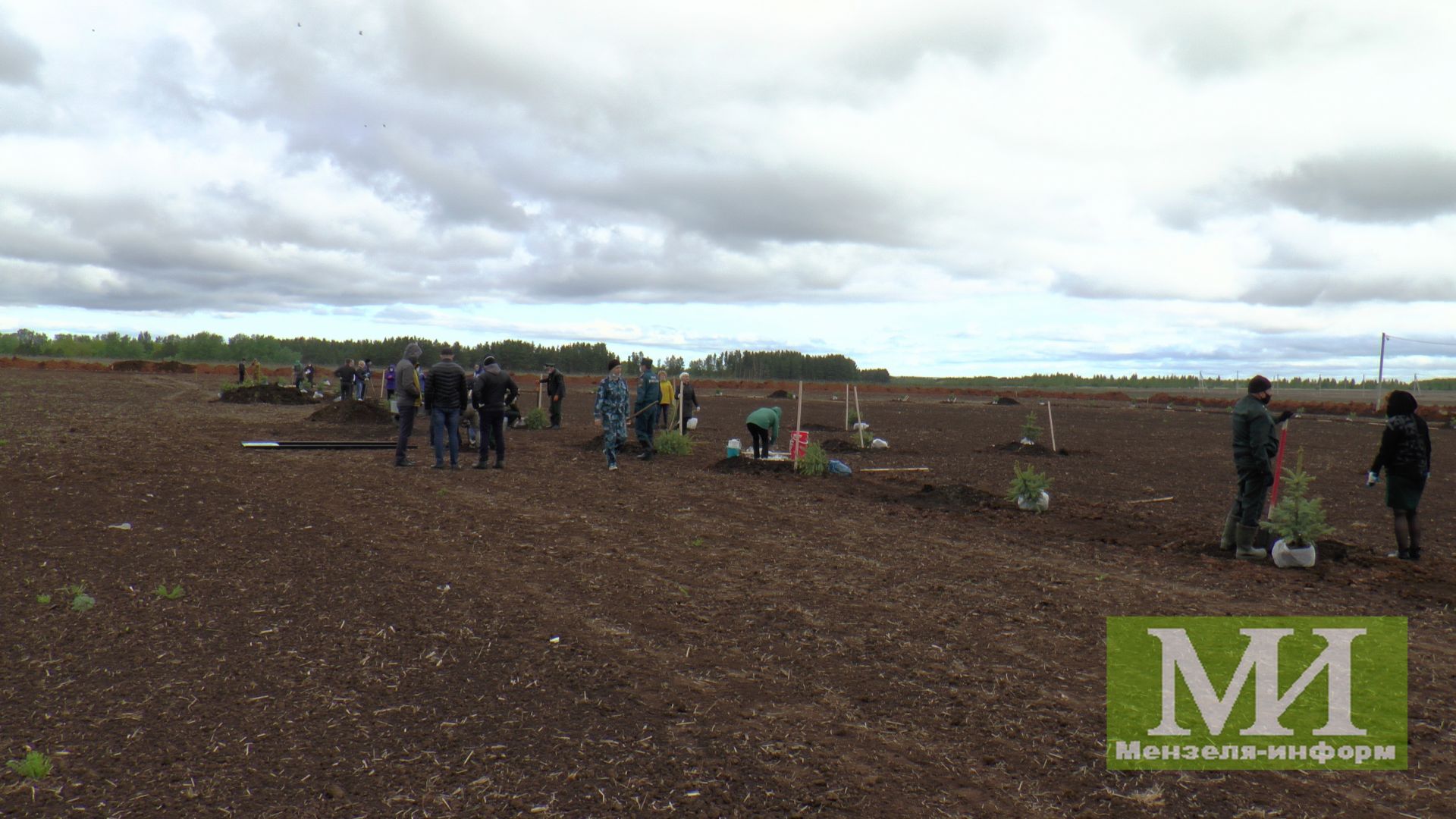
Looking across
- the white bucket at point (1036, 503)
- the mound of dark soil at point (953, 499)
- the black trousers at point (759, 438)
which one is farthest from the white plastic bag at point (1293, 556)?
the black trousers at point (759, 438)

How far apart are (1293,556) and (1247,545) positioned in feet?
1.53

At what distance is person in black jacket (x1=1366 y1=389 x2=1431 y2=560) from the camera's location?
30.6 ft

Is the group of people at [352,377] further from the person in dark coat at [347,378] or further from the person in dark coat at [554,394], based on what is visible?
the person in dark coat at [554,394]

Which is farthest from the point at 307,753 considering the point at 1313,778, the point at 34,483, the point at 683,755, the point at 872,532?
the point at 34,483

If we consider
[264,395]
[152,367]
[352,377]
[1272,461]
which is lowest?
[264,395]

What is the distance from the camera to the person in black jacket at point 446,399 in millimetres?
14258

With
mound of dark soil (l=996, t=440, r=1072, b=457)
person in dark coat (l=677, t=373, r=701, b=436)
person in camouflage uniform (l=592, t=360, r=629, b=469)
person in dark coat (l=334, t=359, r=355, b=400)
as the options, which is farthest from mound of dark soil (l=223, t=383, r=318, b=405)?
mound of dark soil (l=996, t=440, r=1072, b=457)

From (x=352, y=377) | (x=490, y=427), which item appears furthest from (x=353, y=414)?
(x=490, y=427)

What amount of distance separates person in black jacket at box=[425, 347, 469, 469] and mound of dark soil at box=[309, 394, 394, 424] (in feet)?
34.0

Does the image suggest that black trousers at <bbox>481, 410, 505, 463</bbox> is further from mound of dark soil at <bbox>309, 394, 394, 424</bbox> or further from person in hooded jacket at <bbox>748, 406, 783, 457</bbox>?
mound of dark soil at <bbox>309, 394, 394, 424</bbox>

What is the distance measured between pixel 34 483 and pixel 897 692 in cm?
1232

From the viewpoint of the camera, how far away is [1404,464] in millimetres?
9359

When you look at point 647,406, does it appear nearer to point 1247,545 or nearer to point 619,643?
point 1247,545

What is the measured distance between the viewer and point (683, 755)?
14.8 feet
